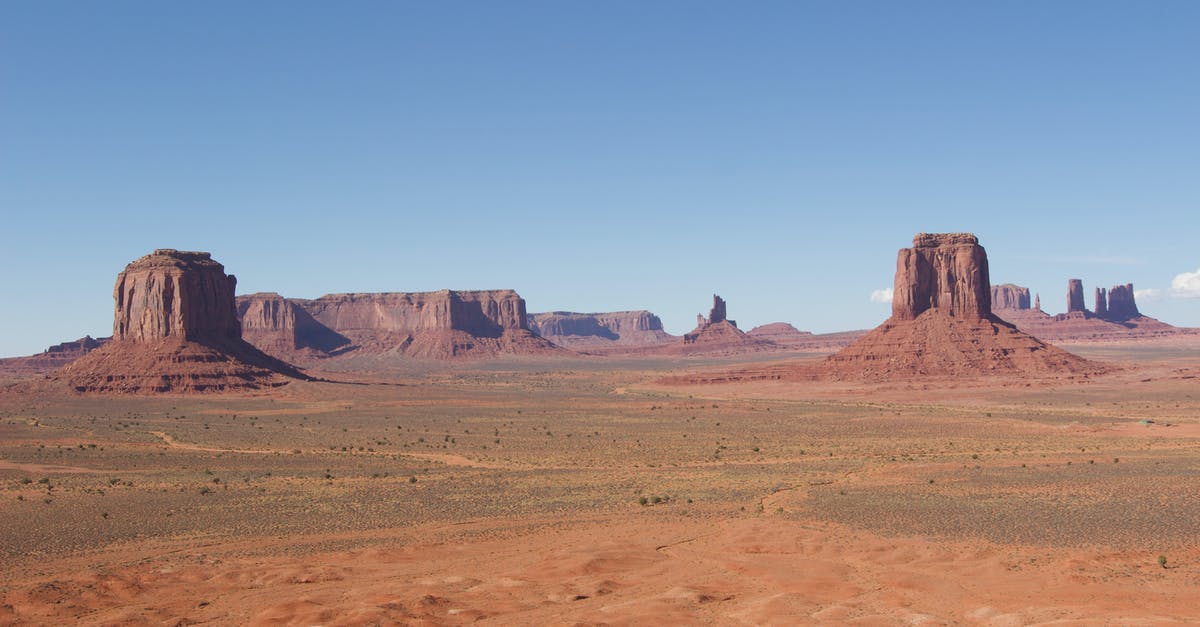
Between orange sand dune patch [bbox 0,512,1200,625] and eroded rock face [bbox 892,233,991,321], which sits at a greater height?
eroded rock face [bbox 892,233,991,321]

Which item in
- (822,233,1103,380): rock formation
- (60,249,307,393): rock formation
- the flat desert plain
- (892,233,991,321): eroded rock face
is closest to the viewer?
the flat desert plain

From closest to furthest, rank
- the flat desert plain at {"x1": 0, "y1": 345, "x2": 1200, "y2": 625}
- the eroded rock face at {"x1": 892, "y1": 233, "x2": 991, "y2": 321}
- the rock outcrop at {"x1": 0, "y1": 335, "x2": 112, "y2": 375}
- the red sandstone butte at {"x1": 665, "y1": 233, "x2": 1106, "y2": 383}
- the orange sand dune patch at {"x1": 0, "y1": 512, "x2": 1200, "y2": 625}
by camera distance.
Result: the orange sand dune patch at {"x1": 0, "y1": 512, "x2": 1200, "y2": 625} → the flat desert plain at {"x1": 0, "y1": 345, "x2": 1200, "y2": 625} → the red sandstone butte at {"x1": 665, "y1": 233, "x2": 1106, "y2": 383} → the eroded rock face at {"x1": 892, "y1": 233, "x2": 991, "y2": 321} → the rock outcrop at {"x1": 0, "y1": 335, "x2": 112, "y2": 375}

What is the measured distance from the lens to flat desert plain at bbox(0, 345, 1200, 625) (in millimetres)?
20953

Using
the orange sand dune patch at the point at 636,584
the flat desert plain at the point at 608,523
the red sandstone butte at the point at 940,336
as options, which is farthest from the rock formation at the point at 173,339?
the orange sand dune patch at the point at 636,584

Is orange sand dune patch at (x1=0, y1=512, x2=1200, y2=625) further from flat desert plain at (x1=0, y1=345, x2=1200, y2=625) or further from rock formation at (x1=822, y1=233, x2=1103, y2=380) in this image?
rock formation at (x1=822, y1=233, x2=1103, y2=380)

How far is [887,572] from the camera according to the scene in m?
23.7

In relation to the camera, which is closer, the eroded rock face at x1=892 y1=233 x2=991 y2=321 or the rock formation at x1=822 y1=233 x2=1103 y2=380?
the rock formation at x1=822 y1=233 x2=1103 y2=380

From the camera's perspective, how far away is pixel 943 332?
107m

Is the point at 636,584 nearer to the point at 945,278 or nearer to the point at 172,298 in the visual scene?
the point at 172,298

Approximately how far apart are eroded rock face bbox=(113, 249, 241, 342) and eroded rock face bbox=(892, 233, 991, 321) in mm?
77316

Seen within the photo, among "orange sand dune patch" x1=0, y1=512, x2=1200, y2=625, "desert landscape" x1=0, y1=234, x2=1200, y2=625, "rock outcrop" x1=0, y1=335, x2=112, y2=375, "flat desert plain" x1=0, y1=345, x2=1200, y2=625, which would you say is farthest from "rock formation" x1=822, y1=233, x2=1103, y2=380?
"rock outcrop" x1=0, y1=335, x2=112, y2=375

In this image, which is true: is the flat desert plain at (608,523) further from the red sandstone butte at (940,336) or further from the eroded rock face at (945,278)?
the eroded rock face at (945,278)

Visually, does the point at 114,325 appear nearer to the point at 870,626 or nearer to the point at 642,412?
the point at 642,412

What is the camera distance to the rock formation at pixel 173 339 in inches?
3821
